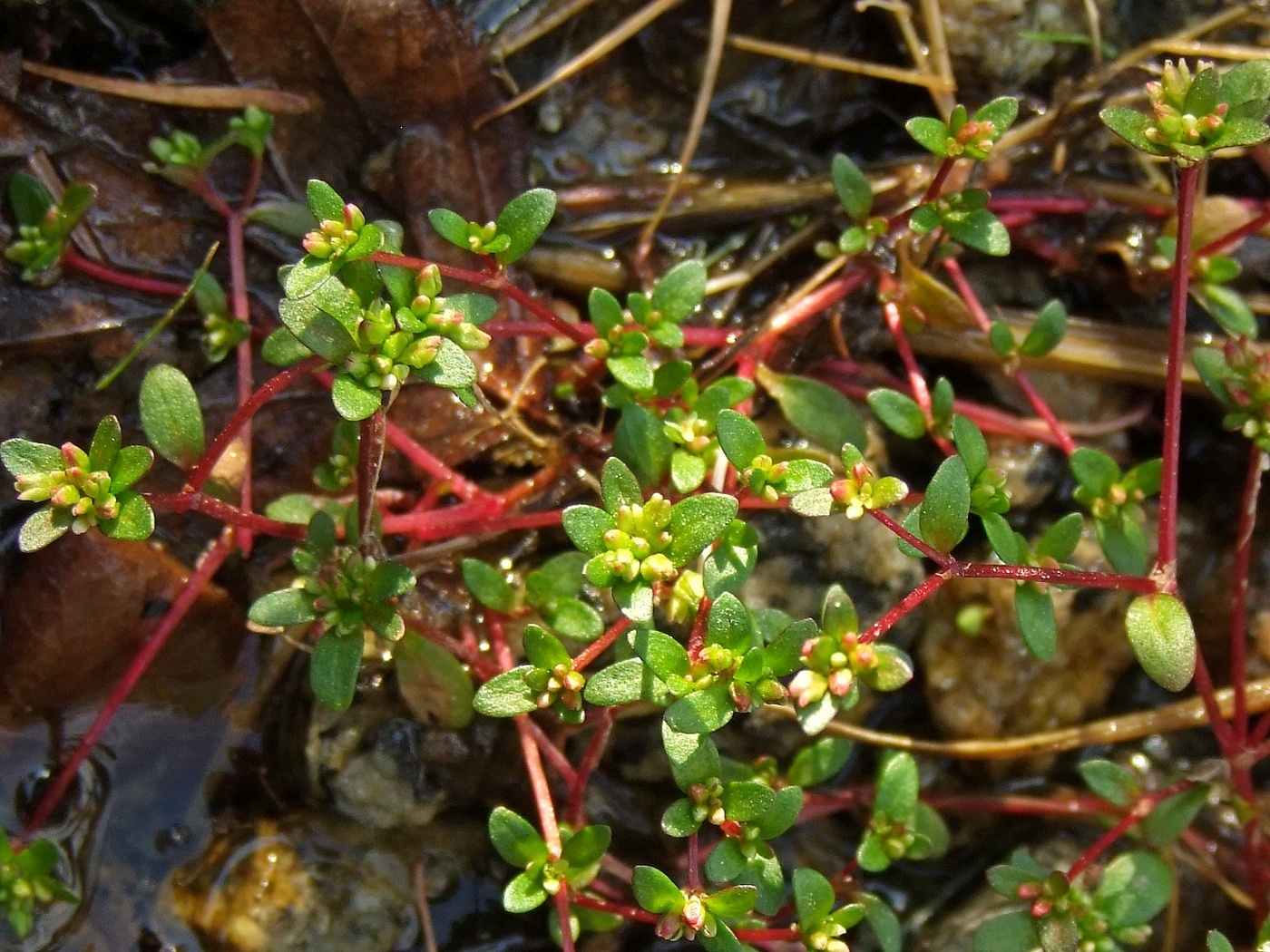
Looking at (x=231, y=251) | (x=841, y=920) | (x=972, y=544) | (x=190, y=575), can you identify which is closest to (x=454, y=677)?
(x=190, y=575)

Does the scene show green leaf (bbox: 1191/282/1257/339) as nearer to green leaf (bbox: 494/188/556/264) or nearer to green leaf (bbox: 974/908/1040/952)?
green leaf (bbox: 974/908/1040/952)

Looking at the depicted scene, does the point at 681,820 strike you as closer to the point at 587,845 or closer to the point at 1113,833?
the point at 587,845

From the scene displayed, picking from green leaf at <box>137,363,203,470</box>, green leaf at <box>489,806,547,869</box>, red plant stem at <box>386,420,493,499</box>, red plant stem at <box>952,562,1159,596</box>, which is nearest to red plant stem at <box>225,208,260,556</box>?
green leaf at <box>137,363,203,470</box>

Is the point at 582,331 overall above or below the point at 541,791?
above

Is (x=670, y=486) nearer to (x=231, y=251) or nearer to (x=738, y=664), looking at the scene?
(x=738, y=664)

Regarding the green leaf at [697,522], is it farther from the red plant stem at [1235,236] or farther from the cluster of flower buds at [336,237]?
the red plant stem at [1235,236]

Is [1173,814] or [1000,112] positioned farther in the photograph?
[1173,814]

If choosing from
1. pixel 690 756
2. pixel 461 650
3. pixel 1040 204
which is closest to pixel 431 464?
pixel 461 650
